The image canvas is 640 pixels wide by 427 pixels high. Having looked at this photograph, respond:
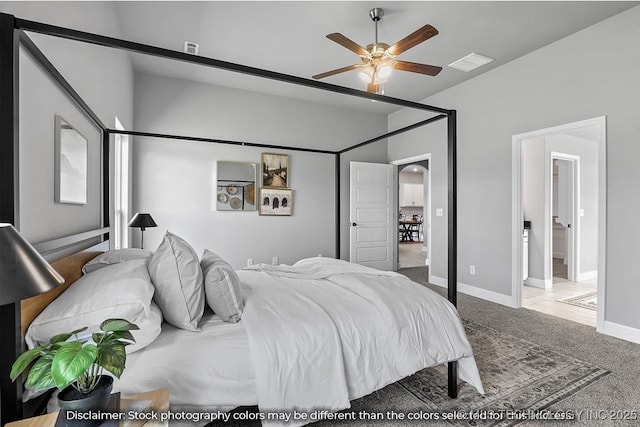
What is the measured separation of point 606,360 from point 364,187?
12.4 ft

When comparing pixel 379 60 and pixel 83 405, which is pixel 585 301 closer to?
pixel 379 60

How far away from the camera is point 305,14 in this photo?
286 cm

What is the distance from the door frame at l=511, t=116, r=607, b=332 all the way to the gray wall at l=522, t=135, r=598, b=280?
1.17 m

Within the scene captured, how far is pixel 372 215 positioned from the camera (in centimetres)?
559

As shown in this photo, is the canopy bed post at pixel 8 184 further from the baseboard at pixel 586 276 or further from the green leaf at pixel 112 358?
the baseboard at pixel 586 276

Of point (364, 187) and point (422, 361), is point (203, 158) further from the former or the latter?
point (422, 361)

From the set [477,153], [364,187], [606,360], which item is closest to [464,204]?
[477,153]

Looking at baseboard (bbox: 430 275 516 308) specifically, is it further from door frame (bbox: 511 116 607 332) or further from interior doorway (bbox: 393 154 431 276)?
interior doorway (bbox: 393 154 431 276)

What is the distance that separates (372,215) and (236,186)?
7.94 ft

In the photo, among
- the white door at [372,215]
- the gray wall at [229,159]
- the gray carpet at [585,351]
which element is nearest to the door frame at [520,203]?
the gray carpet at [585,351]

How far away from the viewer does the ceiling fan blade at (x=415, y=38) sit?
2.29 metres

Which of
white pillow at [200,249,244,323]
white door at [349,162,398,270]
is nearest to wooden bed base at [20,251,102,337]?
white pillow at [200,249,244,323]

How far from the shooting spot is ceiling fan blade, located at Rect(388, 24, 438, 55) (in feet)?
7.50

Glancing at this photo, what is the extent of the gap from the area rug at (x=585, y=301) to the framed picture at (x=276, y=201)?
403 cm
